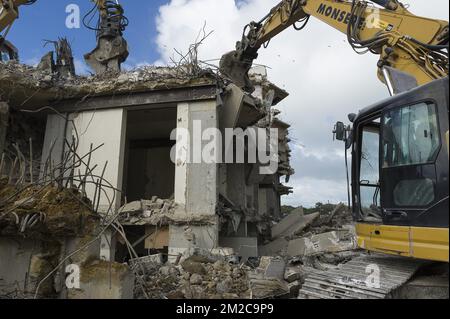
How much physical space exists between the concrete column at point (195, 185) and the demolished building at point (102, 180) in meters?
0.02

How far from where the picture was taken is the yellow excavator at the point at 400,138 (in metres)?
3.74

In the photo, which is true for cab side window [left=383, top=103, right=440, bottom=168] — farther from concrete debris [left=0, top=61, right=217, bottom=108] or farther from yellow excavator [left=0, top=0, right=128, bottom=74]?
yellow excavator [left=0, top=0, right=128, bottom=74]

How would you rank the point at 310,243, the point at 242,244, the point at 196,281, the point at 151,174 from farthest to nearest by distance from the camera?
the point at 151,174, the point at 242,244, the point at 310,243, the point at 196,281

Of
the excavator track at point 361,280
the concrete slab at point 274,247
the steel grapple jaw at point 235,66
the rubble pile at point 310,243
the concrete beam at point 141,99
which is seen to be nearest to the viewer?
the excavator track at point 361,280

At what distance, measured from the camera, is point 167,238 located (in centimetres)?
761

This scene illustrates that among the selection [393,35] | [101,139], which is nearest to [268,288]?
[393,35]

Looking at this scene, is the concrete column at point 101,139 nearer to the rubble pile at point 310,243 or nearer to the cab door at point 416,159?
the rubble pile at point 310,243

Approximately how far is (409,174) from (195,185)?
176 inches

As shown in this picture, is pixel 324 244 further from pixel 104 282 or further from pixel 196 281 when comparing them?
pixel 104 282

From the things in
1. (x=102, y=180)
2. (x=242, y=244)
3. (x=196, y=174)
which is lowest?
(x=242, y=244)

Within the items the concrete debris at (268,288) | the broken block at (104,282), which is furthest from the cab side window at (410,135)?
the broken block at (104,282)

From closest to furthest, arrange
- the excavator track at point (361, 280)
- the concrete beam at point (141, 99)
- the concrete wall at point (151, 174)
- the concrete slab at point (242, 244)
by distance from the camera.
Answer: the excavator track at point (361, 280) < the concrete beam at point (141, 99) < the concrete slab at point (242, 244) < the concrete wall at point (151, 174)

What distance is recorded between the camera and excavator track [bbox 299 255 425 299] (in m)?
4.00

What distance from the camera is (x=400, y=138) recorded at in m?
4.21
